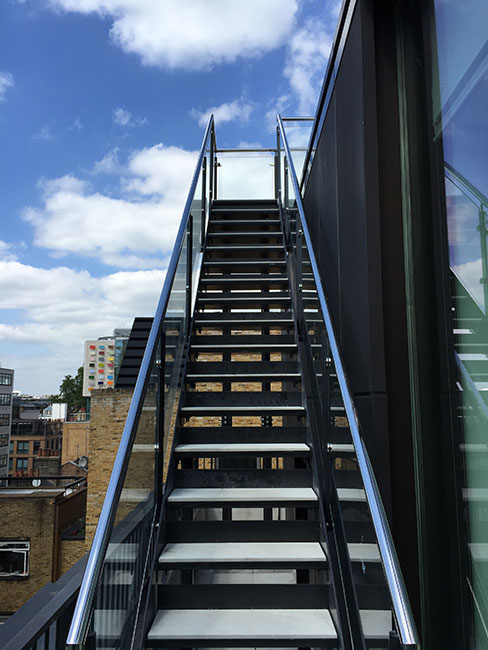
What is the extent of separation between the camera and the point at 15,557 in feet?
46.2

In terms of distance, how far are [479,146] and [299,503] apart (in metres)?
2.06

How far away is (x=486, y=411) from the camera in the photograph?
2.01m

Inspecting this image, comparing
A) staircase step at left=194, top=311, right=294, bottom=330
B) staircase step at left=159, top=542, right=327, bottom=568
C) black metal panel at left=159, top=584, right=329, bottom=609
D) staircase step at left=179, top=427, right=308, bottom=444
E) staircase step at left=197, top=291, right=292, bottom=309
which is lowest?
black metal panel at left=159, top=584, right=329, bottom=609

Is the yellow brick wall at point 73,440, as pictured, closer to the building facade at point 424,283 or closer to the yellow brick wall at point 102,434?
the yellow brick wall at point 102,434

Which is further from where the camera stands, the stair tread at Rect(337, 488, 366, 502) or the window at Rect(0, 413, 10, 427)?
the window at Rect(0, 413, 10, 427)

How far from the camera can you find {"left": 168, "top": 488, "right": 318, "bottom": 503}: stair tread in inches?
124

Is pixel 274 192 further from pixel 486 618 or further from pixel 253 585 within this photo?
pixel 486 618

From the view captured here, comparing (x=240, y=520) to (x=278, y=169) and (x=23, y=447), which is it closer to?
(x=278, y=169)

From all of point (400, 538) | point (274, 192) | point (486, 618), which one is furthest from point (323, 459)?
point (274, 192)

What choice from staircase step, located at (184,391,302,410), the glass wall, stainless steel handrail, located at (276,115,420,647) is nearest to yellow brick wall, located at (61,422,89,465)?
staircase step, located at (184,391,302,410)

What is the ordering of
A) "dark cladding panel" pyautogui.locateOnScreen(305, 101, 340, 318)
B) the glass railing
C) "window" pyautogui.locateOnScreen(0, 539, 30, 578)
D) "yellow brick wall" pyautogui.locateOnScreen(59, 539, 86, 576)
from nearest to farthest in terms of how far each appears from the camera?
"dark cladding panel" pyautogui.locateOnScreen(305, 101, 340, 318), the glass railing, "window" pyautogui.locateOnScreen(0, 539, 30, 578), "yellow brick wall" pyautogui.locateOnScreen(59, 539, 86, 576)

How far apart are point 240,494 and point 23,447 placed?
6517 cm

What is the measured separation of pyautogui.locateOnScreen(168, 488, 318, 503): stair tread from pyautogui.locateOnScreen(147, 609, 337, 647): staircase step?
23.3 inches

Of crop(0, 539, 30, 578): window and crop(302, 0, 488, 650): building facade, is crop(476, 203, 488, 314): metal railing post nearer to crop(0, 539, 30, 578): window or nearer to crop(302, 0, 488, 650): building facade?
crop(302, 0, 488, 650): building facade
